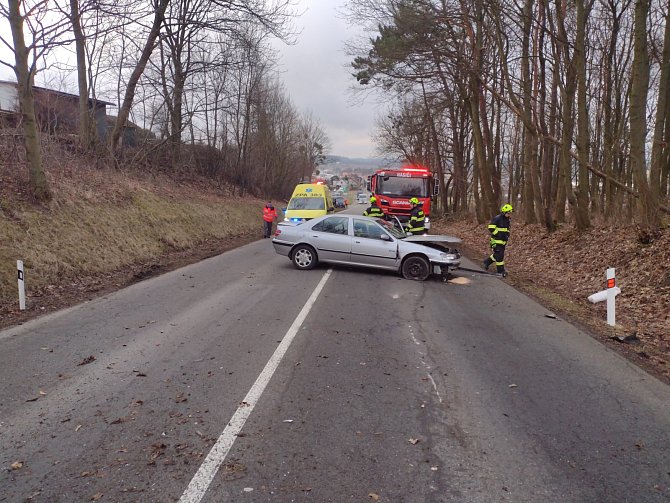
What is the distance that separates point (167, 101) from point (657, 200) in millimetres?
21307

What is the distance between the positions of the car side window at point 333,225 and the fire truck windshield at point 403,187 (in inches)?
370

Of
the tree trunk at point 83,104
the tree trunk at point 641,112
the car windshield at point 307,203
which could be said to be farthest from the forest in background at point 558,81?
the tree trunk at point 83,104

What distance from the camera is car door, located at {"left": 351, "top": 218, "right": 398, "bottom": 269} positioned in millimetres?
11500

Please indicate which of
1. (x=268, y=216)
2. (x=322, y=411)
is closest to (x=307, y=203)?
(x=268, y=216)

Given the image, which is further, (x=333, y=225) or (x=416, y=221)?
(x=416, y=221)

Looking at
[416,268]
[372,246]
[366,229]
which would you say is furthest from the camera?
[366,229]

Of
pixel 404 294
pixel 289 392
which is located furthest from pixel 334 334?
pixel 404 294

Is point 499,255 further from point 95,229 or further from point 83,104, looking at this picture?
point 83,104

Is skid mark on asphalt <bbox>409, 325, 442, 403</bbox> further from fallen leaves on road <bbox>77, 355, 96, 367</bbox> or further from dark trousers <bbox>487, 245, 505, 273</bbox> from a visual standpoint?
dark trousers <bbox>487, 245, 505, 273</bbox>

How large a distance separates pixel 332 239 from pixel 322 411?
8031 millimetres

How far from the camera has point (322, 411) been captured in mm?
4141

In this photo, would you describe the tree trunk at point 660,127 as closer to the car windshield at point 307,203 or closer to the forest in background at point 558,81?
the forest in background at point 558,81

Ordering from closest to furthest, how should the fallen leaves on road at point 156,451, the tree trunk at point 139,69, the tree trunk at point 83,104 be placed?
the fallen leaves on road at point 156,451 → the tree trunk at point 139,69 → the tree trunk at point 83,104

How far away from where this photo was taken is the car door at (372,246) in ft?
37.7
